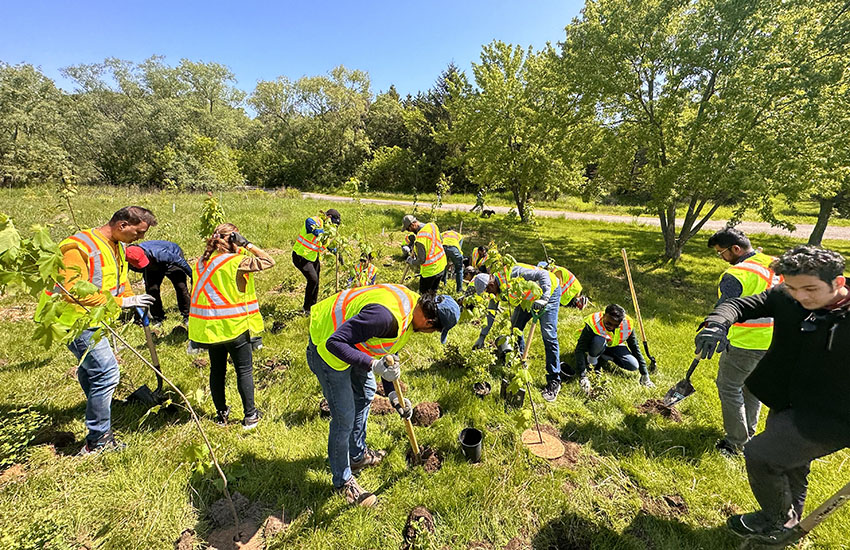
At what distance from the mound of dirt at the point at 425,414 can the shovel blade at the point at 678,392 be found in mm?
2917

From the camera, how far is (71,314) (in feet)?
8.68

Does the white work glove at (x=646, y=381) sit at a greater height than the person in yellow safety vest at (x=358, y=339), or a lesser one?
lesser

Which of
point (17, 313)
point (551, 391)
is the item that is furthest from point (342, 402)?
point (17, 313)

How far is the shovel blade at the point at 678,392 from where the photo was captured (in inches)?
169

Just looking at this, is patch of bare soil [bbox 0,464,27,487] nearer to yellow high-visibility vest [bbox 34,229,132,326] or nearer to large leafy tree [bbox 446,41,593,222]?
yellow high-visibility vest [bbox 34,229,132,326]

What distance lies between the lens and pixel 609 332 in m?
4.66

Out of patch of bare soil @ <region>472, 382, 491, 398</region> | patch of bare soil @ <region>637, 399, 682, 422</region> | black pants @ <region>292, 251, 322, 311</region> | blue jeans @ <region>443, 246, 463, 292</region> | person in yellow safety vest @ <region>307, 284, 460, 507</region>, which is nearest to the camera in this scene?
person in yellow safety vest @ <region>307, 284, 460, 507</region>

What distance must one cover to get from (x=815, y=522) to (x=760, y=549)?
0.54m

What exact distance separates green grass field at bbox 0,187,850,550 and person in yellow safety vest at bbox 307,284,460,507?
55 centimetres

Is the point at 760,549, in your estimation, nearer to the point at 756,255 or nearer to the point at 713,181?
the point at 756,255

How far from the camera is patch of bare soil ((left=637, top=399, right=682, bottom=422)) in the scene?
404 cm

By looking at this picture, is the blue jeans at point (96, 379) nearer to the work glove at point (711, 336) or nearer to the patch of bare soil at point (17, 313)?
the patch of bare soil at point (17, 313)

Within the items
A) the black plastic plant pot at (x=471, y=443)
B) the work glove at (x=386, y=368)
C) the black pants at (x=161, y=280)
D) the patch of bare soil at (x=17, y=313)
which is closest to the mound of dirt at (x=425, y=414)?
the black plastic plant pot at (x=471, y=443)

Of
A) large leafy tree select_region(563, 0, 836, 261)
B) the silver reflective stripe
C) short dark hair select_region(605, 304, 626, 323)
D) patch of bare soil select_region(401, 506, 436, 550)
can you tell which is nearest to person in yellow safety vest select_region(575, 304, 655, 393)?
short dark hair select_region(605, 304, 626, 323)
